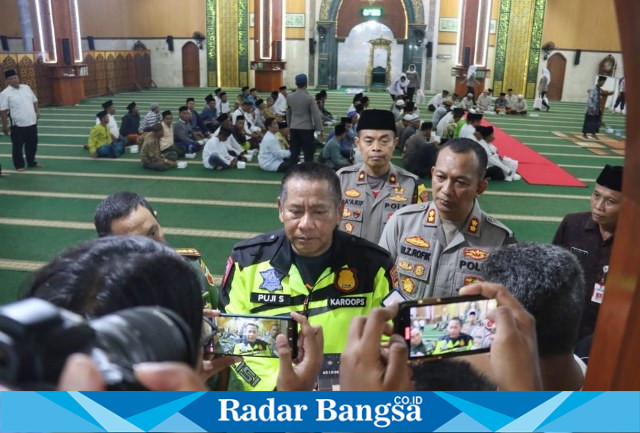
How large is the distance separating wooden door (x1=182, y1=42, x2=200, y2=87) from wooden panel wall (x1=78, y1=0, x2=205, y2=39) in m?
0.50

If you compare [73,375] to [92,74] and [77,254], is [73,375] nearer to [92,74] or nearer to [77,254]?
[77,254]

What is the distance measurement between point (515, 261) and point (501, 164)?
695cm

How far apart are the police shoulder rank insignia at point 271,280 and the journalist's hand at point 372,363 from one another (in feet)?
3.67

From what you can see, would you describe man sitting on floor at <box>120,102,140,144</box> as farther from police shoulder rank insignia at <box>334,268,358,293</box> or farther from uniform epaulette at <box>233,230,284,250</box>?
police shoulder rank insignia at <box>334,268,358,293</box>

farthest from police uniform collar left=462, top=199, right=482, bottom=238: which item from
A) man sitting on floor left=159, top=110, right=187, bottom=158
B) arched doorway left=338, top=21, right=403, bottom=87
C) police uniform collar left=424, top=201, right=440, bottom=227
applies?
arched doorway left=338, top=21, right=403, bottom=87

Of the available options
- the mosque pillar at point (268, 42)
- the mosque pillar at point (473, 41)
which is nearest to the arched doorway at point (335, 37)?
the mosque pillar at point (473, 41)

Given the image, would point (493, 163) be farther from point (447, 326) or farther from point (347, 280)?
point (447, 326)

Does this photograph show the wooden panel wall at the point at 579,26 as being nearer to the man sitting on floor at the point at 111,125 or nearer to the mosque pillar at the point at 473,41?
the mosque pillar at the point at 473,41

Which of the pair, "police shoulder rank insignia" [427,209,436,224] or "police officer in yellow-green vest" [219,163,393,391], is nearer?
Result: "police officer in yellow-green vest" [219,163,393,391]

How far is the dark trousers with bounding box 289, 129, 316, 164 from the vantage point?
8.25 m

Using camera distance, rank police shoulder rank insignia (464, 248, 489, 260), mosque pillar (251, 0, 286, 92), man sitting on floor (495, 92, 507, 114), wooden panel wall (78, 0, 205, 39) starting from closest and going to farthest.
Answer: police shoulder rank insignia (464, 248, 489, 260) → man sitting on floor (495, 92, 507, 114) → mosque pillar (251, 0, 286, 92) → wooden panel wall (78, 0, 205, 39)

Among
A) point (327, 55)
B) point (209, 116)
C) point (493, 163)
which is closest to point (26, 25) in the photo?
point (209, 116)

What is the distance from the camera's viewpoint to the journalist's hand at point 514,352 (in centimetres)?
98

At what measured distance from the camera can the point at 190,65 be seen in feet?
71.1
